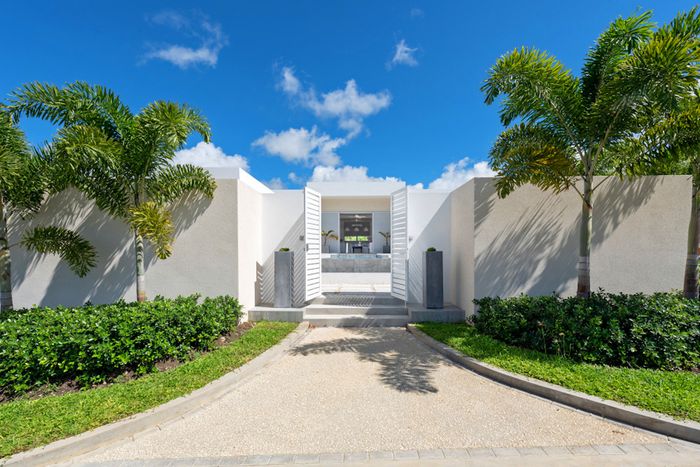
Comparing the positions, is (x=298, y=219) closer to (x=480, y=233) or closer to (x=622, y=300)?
(x=480, y=233)

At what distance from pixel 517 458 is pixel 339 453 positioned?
1.53 metres

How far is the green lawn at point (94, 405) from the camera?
258 cm

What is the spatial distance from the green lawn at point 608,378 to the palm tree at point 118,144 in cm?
560

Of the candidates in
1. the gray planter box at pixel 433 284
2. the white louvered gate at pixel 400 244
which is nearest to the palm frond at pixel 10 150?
the white louvered gate at pixel 400 244

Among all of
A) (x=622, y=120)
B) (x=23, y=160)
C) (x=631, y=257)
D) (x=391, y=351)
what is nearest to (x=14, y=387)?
(x=23, y=160)

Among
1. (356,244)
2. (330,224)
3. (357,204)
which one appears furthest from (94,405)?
(356,244)

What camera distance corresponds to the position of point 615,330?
12.6 ft

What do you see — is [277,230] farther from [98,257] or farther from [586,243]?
[586,243]

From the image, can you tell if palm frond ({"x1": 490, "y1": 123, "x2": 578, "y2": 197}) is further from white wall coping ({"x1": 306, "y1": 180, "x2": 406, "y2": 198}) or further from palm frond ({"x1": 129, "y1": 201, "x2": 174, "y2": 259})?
white wall coping ({"x1": 306, "y1": 180, "x2": 406, "y2": 198})

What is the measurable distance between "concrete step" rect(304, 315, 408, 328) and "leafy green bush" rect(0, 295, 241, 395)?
2.60 m

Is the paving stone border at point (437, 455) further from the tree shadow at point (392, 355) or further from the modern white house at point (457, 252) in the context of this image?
the modern white house at point (457, 252)

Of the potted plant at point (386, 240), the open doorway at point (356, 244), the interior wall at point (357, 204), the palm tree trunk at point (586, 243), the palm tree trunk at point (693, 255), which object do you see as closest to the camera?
the palm tree trunk at point (586, 243)

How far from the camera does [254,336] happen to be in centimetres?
522

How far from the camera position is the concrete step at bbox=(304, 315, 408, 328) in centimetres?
618
